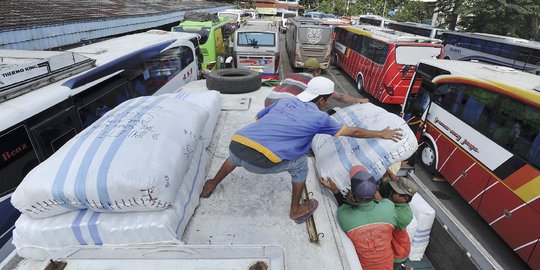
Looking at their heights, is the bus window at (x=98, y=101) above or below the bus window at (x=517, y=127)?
above

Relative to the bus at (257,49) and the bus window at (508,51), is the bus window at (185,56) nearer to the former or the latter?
the bus at (257,49)

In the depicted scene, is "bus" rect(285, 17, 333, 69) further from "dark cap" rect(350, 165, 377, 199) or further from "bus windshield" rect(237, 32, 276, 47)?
"dark cap" rect(350, 165, 377, 199)

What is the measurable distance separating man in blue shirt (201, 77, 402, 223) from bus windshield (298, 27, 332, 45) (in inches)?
546

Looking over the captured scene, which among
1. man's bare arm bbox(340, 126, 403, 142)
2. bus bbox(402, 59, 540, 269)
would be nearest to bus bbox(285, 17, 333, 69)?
bus bbox(402, 59, 540, 269)

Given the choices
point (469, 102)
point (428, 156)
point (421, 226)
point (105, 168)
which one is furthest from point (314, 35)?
point (105, 168)

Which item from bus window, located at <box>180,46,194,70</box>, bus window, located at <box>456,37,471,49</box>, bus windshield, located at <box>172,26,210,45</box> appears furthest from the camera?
bus window, located at <box>456,37,471,49</box>

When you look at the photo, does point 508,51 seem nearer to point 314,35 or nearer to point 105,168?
point 314,35

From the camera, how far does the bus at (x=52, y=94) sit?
3199mm

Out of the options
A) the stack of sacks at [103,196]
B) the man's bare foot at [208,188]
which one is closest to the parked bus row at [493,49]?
the man's bare foot at [208,188]

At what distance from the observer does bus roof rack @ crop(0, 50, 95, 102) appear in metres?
3.53

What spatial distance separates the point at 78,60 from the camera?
4.98 m

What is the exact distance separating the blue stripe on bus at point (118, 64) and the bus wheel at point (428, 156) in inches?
281

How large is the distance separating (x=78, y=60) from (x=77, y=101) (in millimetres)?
899

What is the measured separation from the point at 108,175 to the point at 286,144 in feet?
4.70
